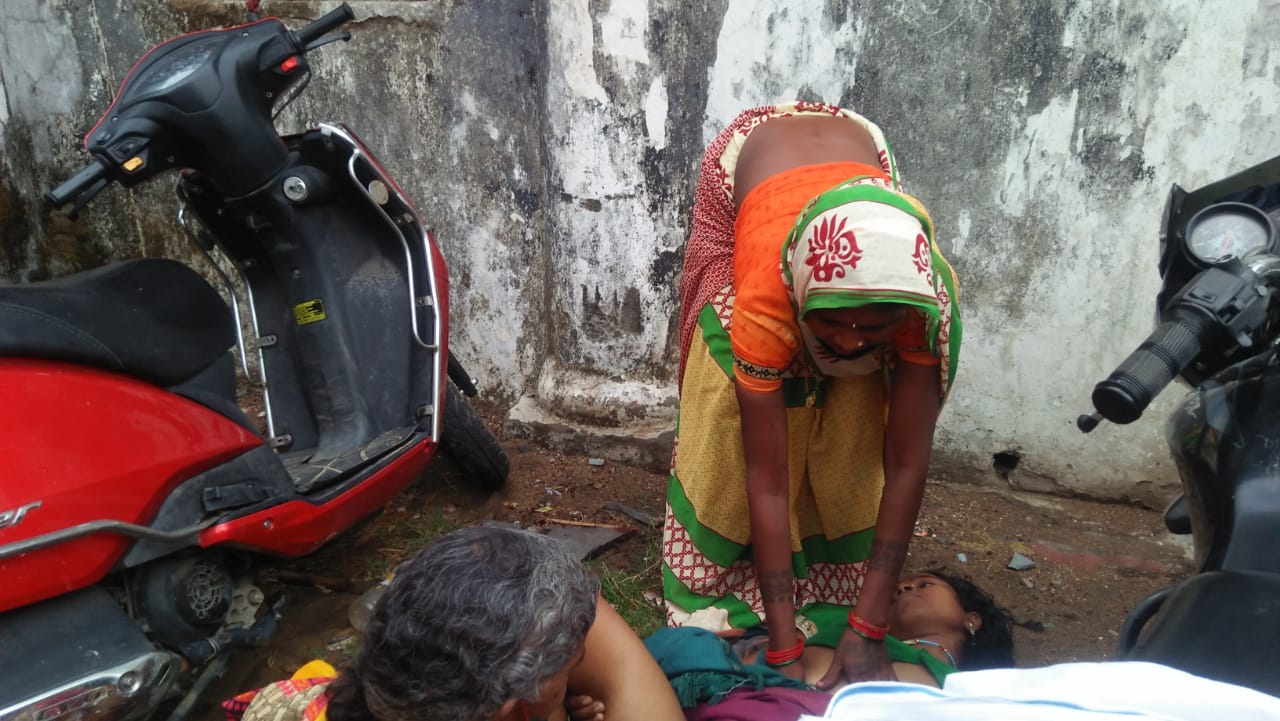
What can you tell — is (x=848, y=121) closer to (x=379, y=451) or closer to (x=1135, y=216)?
(x=1135, y=216)

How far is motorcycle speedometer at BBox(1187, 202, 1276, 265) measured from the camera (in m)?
1.23

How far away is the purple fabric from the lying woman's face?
502mm

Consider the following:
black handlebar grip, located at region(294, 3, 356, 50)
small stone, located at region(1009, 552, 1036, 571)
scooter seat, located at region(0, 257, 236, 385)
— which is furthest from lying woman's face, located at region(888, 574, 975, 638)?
black handlebar grip, located at region(294, 3, 356, 50)

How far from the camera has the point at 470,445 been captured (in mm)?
3074

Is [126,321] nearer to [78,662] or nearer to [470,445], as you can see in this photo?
[78,662]

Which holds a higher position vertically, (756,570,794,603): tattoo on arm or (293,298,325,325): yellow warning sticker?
(293,298,325,325): yellow warning sticker

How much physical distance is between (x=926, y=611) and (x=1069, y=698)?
1.57m

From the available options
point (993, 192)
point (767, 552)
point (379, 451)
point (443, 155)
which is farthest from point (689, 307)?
point (443, 155)

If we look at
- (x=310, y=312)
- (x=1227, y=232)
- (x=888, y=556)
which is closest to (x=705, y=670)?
(x=888, y=556)

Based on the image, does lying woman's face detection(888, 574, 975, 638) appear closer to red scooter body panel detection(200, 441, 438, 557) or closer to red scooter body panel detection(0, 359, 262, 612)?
red scooter body panel detection(200, 441, 438, 557)

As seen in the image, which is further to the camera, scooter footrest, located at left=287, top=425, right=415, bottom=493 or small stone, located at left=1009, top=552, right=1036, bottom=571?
small stone, located at left=1009, top=552, right=1036, bottom=571

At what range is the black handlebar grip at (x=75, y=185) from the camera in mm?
2002

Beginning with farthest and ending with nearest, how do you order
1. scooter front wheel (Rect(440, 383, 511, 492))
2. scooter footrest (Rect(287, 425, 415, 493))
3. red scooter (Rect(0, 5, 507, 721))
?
scooter front wheel (Rect(440, 383, 511, 492))
scooter footrest (Rect(287, 425, 415, 493))
red scooter (Rect(0, 5, 507, 721))

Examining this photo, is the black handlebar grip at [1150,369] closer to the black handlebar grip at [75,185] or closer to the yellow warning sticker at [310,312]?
the black handlebar grip at [75,185]
